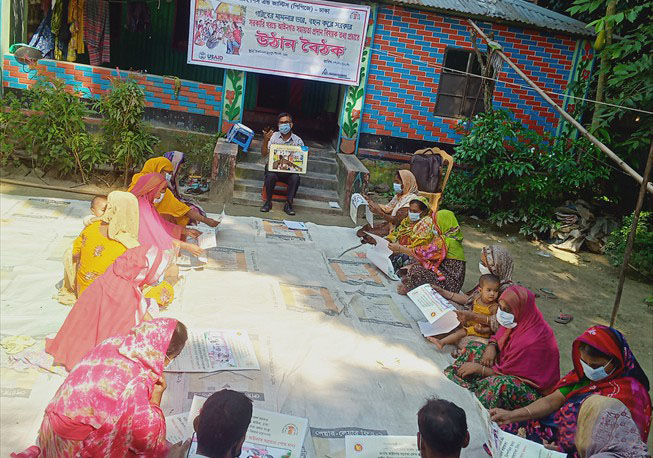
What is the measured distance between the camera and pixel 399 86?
957 centimetres

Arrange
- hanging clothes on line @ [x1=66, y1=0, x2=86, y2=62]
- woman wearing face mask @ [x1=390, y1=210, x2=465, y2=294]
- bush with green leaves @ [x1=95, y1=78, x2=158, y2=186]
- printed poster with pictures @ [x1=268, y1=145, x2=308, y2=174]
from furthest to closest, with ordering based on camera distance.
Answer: hanging clothes on line @ [x1=66, y1=0, x2=86, y2=62] < printed poster with pictures @ [x1=268, y1=145, x2=308, y2=174] < bush with green leaves @ [x1=95, y1=78, x2=158, y2=186] < woman wearing face mask @ [x1=390, y1=210, x2=465, y2=294]

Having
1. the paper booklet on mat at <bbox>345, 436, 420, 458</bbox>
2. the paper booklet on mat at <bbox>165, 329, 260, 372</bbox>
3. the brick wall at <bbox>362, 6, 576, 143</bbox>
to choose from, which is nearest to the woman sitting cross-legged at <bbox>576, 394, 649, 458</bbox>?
the paper booklet on mat at <bbox>345, 436, 420, 458</bbox>

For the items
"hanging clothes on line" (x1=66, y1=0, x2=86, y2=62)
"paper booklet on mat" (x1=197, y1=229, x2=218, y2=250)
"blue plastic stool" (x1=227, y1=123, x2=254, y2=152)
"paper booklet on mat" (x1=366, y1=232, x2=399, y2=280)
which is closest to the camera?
"paper booklet on mat" (x1=197, y1=229, x2=218, y2=250)

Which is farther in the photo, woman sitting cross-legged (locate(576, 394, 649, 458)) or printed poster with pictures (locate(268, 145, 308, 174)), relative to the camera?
printed poster with pictures (locate(268, 145, 308, 174))

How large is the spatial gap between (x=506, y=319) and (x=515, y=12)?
7137 mm

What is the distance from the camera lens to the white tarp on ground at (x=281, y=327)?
3.39 m

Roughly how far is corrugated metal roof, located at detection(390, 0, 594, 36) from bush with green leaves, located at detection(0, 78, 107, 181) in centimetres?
478

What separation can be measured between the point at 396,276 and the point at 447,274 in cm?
54

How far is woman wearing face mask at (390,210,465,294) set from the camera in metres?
5.44

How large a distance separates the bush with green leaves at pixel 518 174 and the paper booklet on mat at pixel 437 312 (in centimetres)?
441

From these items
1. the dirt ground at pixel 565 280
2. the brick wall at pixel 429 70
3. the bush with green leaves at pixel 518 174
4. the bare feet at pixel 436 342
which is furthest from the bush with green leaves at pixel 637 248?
the bare feet at pixel 436 342

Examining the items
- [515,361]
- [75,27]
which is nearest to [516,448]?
[515,361]

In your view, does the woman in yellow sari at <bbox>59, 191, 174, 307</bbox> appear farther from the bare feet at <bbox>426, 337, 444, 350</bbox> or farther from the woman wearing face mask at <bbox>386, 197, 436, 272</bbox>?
the woman wearing face mask at <bbox>386, 197, 436, 272</bbox>

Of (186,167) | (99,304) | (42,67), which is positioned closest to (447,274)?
(99,304)
